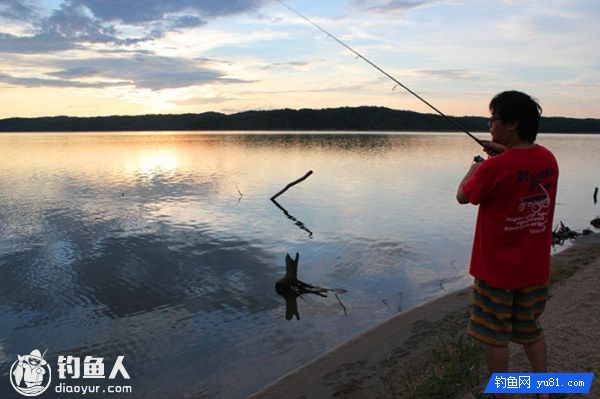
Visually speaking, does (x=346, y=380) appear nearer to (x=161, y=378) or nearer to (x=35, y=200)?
(x=161, y=378)

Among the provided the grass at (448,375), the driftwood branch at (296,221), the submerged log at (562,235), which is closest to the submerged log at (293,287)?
the grass at (448,375)

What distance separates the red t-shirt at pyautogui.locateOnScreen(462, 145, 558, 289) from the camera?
141 inches

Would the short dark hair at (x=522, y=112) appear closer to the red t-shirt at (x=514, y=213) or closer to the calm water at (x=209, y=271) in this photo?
the red t-shirt at (x=514, y=213)

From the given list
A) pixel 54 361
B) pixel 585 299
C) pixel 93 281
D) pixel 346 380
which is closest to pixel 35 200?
pixel 93 281

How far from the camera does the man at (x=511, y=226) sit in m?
3.60

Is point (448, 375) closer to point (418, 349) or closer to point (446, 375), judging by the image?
point (446, 375)

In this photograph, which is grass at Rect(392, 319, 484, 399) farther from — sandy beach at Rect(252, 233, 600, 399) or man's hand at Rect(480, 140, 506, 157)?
man's hand at Rect(480, 140, 506, 157)

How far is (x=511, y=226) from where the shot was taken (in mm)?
3672

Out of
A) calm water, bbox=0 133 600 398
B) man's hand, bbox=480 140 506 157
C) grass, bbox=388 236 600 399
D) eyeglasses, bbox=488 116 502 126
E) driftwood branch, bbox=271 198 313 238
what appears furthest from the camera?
driftwood branch, bbox=271 198 313 238

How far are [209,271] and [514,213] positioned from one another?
12.9 meters

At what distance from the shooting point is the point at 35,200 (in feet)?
97.0

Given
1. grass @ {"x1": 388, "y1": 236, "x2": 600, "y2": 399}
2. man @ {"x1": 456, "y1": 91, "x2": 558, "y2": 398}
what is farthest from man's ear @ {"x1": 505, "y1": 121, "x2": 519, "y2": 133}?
grass @ {"x1": 388, "y1": 236, "x2": 600, "y2": 399}

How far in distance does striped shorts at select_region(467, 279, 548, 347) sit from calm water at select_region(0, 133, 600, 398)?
5.62 metres

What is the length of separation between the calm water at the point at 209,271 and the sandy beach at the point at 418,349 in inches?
28.4
